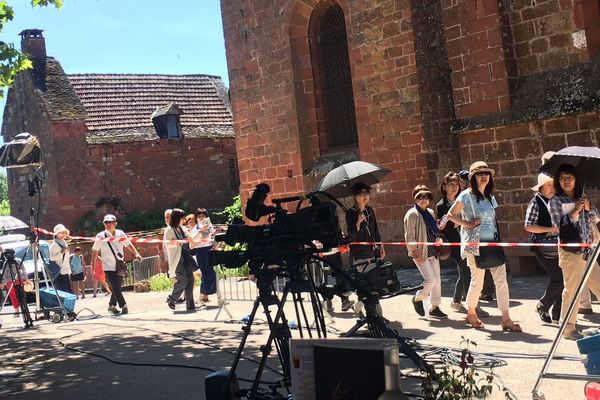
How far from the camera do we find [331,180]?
11.2 m

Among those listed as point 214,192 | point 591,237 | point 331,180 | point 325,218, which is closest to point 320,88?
point 331,180

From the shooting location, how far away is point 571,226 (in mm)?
8352

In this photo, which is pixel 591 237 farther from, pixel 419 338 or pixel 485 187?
pixel 419 338

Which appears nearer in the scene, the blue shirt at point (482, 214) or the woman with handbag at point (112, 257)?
the blue shirt at point (482, 214)

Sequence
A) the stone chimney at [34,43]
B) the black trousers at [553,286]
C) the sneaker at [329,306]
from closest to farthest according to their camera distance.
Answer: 1. the black trousers at [553,286]
2. the sneaker at [329,306]
3. the stone chimney at [34,43]

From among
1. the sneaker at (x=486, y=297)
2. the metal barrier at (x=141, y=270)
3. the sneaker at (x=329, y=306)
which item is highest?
the metal barrier at (x=141, y=270)

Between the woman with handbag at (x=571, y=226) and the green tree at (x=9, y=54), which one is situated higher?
the green tree at (x=9, y=54)

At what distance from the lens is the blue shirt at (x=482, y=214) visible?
9.30m

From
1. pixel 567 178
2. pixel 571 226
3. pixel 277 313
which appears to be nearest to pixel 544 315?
pixel 571 226

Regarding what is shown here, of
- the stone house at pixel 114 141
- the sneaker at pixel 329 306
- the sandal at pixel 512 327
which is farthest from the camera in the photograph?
the stone house at pixel 114 141

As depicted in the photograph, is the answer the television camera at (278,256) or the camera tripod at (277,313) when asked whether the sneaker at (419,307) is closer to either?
the television camera at (278,256)

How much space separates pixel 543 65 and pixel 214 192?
87.3 ft

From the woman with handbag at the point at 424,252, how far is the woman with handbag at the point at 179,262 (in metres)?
4.76

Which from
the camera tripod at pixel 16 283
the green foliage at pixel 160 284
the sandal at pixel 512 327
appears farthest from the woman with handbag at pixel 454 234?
the green foliage at pixel 160 284
